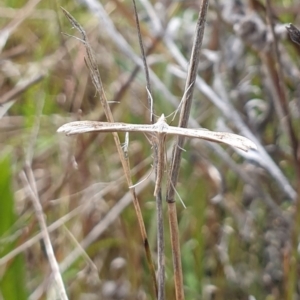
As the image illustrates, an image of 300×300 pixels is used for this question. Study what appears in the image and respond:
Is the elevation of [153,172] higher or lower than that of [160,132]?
lower

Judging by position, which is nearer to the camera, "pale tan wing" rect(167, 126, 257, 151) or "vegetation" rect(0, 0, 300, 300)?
"pale tan wing" rect(167, 126, 257, 151)

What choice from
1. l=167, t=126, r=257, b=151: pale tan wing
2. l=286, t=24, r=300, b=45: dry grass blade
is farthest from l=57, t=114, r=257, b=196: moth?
l=286, t=24, r=300, b=45: dry grass blade

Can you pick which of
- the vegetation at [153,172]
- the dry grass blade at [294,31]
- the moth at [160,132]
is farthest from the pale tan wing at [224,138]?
the vegetation at [153,172]

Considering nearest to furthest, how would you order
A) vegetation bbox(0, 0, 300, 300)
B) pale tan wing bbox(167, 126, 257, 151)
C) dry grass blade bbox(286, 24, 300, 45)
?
→ pale tan wing bbox(167, 126, 257, 151) → dry grass blade bbox(286, 24, 300, 45) → vegetation bbox(0, 0, 300, 300)

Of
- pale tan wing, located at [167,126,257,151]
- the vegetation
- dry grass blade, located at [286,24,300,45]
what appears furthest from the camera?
the vegetation

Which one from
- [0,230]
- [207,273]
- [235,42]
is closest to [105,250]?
[207,273]

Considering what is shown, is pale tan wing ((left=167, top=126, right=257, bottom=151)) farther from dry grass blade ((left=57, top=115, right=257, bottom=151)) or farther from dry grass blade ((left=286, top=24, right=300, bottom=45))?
dry grass blade ((left=286, top=24, right=300, bottom=45))

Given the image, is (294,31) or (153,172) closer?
(294,31)

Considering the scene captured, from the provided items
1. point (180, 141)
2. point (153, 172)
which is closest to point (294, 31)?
point (180, 141)

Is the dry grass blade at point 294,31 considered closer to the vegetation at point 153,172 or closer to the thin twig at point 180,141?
the thin twig at point 180,141

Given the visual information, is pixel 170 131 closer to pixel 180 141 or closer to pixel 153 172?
pixel 180 141
